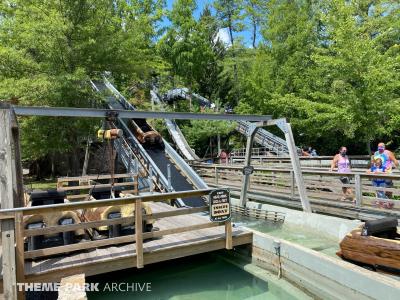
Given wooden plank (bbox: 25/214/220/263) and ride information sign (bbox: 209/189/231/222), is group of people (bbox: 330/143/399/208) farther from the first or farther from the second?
wooden plank (bbox: 25/214/220/263)

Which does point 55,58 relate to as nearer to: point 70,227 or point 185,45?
point 70,227

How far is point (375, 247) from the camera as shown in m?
4.95

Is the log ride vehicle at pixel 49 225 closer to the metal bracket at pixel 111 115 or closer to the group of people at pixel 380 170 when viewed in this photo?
the metal bracket at pixel 111 115

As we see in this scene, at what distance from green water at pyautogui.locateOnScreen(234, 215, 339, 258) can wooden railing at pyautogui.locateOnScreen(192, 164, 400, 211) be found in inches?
43.0

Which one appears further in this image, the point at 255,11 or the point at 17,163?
the point at 255,11

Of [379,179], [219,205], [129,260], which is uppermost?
[379,179]

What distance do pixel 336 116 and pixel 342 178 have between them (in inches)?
275

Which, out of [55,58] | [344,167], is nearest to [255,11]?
[55,58]

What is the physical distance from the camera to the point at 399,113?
15.4 m

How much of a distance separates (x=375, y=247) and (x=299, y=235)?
10.6ft

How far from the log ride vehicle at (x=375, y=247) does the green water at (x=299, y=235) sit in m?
1.15

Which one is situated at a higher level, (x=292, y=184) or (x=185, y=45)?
(x=185, y=45)

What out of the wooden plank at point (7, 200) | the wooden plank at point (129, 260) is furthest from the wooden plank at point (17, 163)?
the wooden plank at point (129, 260)

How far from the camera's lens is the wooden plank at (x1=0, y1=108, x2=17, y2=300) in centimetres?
468
